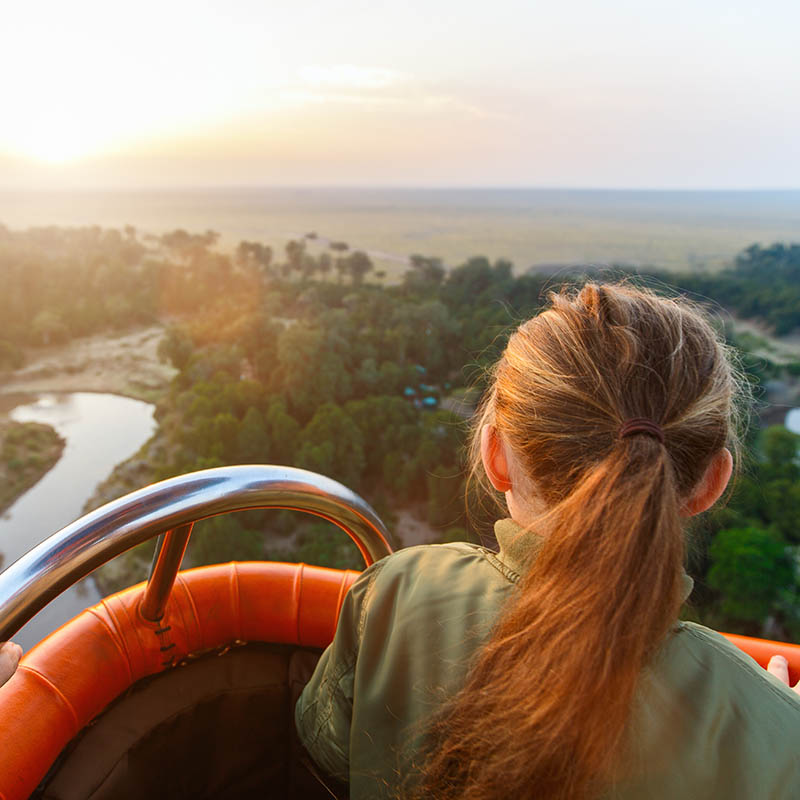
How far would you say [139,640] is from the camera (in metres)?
0.65

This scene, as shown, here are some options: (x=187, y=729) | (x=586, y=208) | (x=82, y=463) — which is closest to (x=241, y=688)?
(x=187, y=729)

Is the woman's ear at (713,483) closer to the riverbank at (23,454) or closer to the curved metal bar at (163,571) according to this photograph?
the curved metal bar at (163,571)

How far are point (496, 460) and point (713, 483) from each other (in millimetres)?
168

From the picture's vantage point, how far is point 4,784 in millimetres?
512

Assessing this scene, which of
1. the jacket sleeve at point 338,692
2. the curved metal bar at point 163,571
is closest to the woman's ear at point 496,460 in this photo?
the jacket sleeve at point 338,692

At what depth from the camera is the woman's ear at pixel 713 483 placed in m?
0.48

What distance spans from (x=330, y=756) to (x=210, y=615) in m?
0.23

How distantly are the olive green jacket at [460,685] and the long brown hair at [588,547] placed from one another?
2 centimetres

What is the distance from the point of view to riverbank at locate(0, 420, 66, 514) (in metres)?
5.61

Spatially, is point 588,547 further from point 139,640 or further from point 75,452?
point 75,452

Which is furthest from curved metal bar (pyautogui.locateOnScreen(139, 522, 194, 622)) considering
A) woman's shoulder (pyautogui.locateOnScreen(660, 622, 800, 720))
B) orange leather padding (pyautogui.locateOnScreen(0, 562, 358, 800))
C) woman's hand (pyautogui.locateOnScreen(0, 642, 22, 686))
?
woman's shoulder (pyautogui.locateOnScreen(660, 622, 800, 720))

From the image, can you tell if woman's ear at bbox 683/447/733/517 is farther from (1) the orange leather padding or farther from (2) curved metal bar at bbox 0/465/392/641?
(1) the orange leather padding

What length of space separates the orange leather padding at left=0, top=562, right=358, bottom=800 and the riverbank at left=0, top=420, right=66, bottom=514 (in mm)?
5567

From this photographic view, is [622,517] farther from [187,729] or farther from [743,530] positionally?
[743,530]
